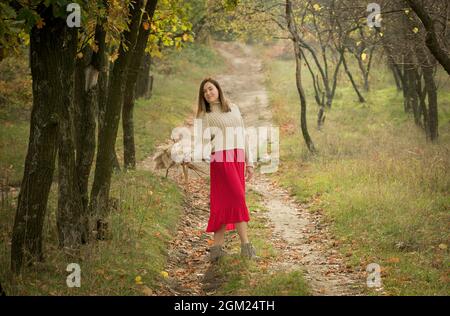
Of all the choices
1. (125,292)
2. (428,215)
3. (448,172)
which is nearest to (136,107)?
(448,172)

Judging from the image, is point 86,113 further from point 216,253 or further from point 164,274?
point 216,253

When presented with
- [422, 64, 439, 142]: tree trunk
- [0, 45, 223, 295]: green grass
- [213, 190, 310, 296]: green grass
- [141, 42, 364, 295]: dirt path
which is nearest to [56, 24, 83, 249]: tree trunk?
[0, 45, 223, 295]: green grass

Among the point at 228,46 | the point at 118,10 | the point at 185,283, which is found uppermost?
the point at 228,46

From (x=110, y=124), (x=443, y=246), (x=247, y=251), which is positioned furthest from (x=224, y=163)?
(x=443, y=246)

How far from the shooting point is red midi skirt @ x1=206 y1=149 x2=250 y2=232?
8.05 metres

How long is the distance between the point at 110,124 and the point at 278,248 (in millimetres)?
3341

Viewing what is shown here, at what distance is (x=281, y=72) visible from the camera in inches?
1642

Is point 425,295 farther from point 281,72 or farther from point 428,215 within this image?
point 281,72

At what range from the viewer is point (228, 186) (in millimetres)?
8047

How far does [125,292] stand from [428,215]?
5.78m

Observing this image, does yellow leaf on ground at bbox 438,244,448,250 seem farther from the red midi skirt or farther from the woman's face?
the woman's face

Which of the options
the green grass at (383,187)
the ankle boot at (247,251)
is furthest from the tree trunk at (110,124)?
the green grass at (383,187)

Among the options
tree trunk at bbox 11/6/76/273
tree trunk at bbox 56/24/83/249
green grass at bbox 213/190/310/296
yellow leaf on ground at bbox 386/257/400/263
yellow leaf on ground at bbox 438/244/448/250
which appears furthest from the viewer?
yellow leaf on ground at bbox 438/244/448/250

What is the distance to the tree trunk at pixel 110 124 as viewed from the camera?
8.57m
